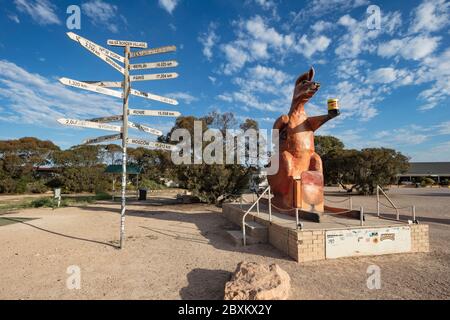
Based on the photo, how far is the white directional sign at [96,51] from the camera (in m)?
5.68

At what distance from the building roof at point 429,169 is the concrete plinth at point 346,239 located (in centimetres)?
4962

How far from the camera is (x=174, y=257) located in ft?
20.7

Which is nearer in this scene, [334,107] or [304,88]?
[334,107]

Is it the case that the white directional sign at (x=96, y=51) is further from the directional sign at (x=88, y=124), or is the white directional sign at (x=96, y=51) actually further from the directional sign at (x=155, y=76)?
the directional sign at (x=88, y=124)

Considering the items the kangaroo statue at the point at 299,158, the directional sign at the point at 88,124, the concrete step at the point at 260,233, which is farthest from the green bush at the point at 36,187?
the concrete step at the point at 260,233

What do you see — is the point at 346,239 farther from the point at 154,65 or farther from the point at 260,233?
the point at 154,65

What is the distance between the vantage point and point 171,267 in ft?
18.4

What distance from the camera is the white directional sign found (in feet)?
18.6

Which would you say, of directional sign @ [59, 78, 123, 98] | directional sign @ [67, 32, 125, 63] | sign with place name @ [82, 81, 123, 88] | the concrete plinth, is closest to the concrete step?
the concrete plinth

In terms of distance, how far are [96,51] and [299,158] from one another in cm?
631

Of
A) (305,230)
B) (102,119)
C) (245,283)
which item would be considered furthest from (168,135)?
(245,283)

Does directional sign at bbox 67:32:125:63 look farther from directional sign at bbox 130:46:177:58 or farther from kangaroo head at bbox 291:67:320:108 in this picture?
kangaroo head at bbox 291:67:320:108

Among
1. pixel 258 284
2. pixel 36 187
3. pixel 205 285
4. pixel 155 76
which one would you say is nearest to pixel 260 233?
pixel 205 285

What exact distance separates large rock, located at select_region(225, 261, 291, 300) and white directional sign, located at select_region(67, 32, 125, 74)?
5.26 m
